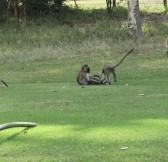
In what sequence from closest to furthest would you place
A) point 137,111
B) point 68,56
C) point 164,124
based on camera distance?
point 164,124, point 137,111, point 68,56

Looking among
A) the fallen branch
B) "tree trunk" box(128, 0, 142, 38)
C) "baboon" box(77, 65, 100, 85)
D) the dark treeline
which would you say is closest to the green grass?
the fallen branch

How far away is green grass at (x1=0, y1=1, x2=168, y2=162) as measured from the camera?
795cm

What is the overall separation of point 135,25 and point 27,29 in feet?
27.9

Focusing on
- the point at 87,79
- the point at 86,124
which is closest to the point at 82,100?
the point at 86,124

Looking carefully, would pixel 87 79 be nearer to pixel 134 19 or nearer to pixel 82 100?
pixel 82 100

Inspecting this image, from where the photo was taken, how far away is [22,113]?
37.8ft

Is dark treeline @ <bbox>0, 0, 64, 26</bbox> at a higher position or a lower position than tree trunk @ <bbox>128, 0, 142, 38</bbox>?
higher

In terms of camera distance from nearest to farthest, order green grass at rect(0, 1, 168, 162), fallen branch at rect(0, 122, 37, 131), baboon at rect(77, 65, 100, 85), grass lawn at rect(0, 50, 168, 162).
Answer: grass lawn at rect(0, 50, 168, 162)
green grass at rect(0, 1, 168, 162)
fallen branch at rect(0, 122, 37, 131)
baboon at rect(77, 65, 100, 85)

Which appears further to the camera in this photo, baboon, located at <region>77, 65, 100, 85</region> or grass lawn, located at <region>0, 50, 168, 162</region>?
baboon, located at <region>77, 65, 100, 85</region>

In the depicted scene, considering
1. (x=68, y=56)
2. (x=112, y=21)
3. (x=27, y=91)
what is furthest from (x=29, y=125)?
(x=112, y=21)

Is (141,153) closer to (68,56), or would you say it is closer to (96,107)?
(96,107)

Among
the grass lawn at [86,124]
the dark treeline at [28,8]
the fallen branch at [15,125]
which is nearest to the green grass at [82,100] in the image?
the grass lawn at [86,124]

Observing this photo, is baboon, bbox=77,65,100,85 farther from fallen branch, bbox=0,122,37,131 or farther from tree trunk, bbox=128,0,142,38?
tree trunk, bbox=128,0,142,38

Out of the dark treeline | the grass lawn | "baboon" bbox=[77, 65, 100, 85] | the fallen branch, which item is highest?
the dark treeline
